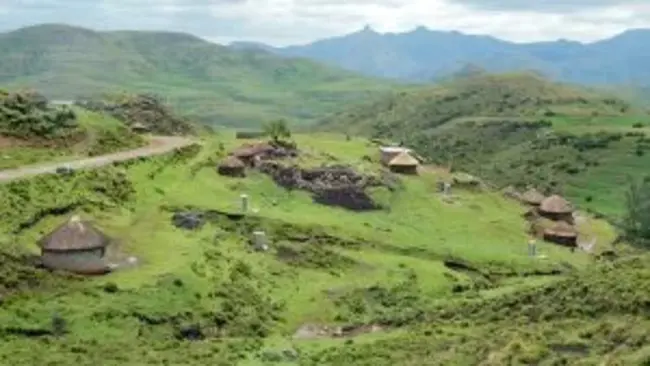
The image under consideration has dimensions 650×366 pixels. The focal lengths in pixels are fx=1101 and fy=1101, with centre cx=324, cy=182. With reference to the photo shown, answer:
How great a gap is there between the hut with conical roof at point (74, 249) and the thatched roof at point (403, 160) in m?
38.3

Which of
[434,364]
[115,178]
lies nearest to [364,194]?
[115,178]

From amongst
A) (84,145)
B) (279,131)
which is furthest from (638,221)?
(84,145)

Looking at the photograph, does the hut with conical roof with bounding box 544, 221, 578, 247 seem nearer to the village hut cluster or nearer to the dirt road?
the village hut cluster

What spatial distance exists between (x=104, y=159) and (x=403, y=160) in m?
25.5

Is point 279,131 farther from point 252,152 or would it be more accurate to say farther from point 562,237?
point 562,237

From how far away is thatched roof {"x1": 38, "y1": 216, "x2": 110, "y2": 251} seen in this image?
2048 inches

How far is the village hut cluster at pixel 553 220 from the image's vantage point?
3024 inches

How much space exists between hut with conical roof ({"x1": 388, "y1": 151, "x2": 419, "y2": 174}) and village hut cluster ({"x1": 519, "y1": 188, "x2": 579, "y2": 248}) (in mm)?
9793

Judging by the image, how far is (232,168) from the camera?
7675 cm

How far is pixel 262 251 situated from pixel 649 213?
37438mm

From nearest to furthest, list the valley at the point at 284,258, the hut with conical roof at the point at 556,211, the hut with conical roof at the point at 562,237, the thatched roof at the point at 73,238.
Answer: the valley at the point at 284,258 < the thatched roof at the point at 73,238 < the hut with conical roof at the point at 562,237 < the hut with conical roof at the point at 556,211

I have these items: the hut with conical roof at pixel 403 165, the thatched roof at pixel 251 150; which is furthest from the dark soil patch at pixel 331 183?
the hut with conical roof at pixel 403 165

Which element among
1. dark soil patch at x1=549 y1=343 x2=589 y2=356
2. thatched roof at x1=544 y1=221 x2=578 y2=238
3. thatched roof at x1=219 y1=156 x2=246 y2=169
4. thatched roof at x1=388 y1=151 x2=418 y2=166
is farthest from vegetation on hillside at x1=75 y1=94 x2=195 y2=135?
dark soil patch at x1=549 y1=343 x2=589 y2=356

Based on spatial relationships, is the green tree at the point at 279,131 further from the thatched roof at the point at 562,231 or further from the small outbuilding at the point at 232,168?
the thatched roof at the point at 562,231
